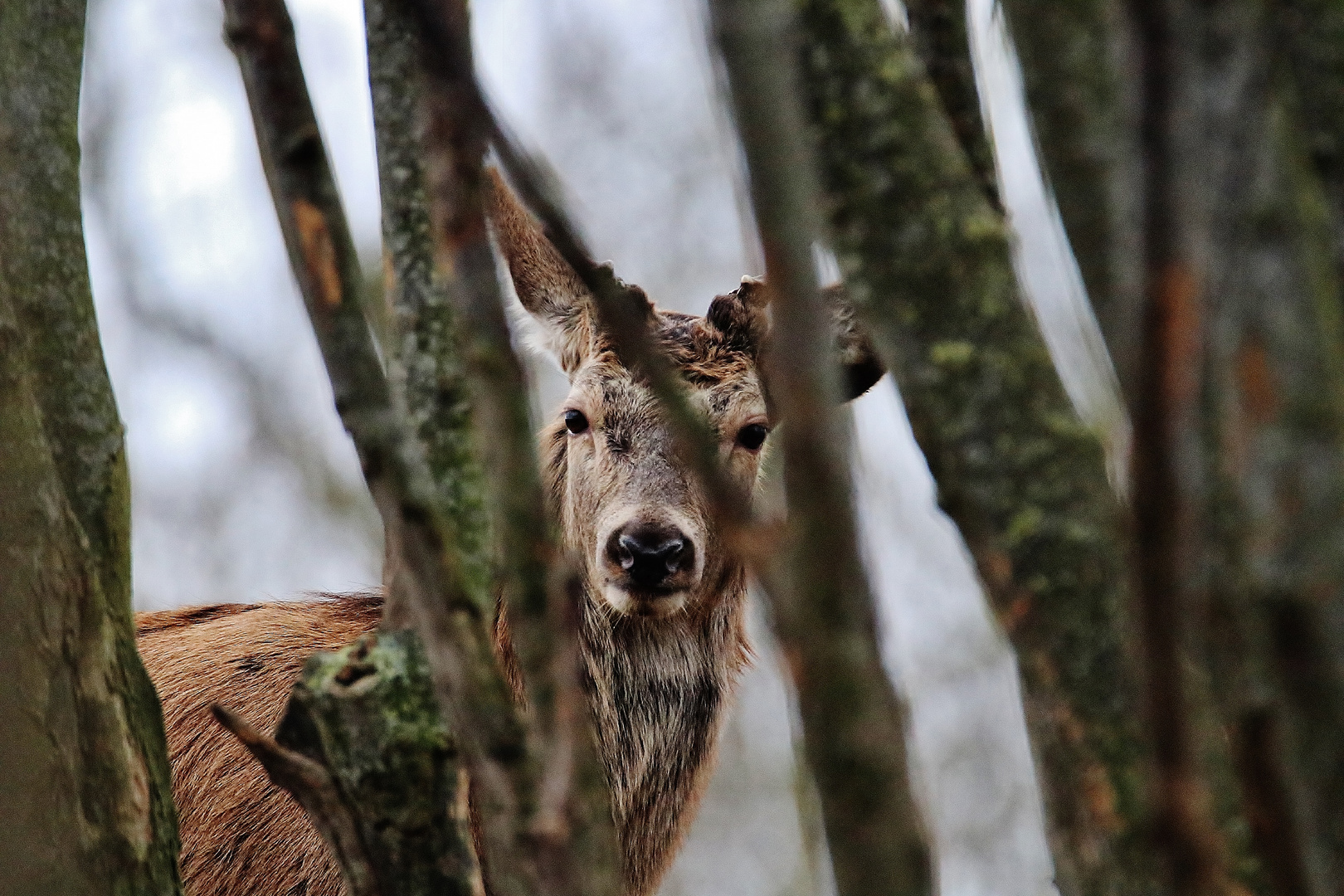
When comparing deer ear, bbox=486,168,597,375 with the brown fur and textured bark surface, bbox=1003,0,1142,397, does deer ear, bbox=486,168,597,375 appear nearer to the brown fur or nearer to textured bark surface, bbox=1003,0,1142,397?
the brown fur

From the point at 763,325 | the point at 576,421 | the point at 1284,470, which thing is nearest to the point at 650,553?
the point at 576,421

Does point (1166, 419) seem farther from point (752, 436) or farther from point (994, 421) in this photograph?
point (752, 436)

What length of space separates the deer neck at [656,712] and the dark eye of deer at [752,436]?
1.79 ft

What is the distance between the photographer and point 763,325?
21.4 feet

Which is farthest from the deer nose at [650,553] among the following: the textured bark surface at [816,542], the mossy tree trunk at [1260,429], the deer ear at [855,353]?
the textured bark surface at [816,542]

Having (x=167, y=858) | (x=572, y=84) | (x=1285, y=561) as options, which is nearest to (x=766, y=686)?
(x=572, y=84)

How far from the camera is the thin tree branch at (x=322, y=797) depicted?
8.12ft

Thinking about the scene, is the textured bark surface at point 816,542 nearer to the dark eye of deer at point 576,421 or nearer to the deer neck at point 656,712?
the deer neck at point 656,712

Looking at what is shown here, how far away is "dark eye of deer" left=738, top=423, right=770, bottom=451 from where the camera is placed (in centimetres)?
630

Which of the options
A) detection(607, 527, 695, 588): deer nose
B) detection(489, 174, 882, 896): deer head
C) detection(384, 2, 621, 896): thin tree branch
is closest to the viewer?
detection(384, 2, 621, 896): thin tree branch

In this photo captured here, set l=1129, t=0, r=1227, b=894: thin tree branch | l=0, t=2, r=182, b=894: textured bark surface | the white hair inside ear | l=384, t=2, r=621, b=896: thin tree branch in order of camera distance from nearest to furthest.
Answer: l=1129, t=0, r=1227, b=894: thin tree branch < l=384, t=2, r=621, b=896: thin tree branch < l=0, t=2, r=182, b=894: textured bark surface < the white hair inside ear

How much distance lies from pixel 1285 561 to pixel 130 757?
7.04 feet

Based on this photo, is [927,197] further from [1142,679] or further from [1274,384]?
[1142,679]

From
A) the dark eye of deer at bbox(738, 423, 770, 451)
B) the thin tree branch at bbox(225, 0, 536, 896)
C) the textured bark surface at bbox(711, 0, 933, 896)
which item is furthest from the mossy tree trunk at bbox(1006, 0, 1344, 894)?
the dark eye of deer at bbox(738, 423, 770, 451)
